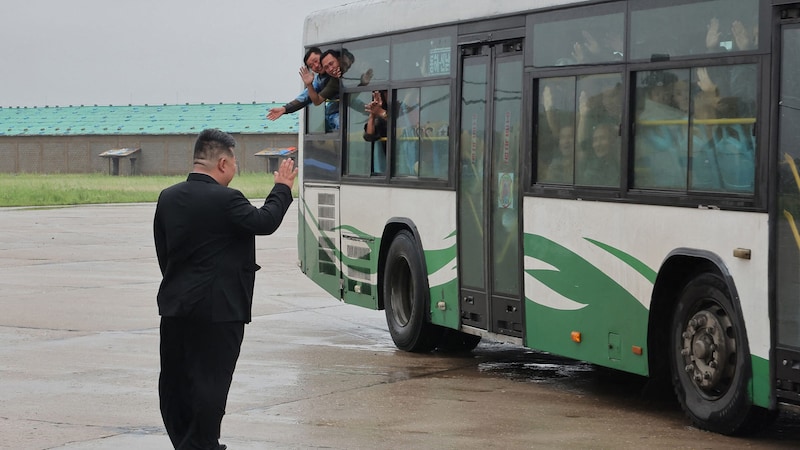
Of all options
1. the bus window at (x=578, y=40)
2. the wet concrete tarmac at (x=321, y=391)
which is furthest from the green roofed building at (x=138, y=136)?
the bus window at (x=578, y=40)

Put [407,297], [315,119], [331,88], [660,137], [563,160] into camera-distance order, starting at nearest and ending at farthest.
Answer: [660,137] → [563,160] → [407,297] → [331,88] → [315,119]

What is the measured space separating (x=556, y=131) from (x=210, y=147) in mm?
4404

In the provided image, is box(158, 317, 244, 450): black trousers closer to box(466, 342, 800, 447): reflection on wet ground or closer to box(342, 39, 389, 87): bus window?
box(466, 342, 800, 447): reflection on wet ground

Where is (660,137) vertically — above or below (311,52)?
below

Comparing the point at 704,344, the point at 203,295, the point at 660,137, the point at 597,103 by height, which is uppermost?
the point at 597,103

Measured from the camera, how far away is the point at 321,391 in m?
11.5

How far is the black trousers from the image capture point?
7.29m

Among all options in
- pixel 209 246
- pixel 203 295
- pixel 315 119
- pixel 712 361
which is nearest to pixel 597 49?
pixel 712 361

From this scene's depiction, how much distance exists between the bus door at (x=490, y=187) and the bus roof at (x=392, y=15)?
296 millimetres

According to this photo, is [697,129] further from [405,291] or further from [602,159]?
[405,291]

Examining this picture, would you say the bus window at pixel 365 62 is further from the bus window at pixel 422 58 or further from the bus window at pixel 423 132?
the bus window at pixel 423 132

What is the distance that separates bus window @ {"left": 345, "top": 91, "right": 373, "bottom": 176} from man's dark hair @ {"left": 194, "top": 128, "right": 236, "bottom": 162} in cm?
711

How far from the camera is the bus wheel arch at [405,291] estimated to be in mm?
13625

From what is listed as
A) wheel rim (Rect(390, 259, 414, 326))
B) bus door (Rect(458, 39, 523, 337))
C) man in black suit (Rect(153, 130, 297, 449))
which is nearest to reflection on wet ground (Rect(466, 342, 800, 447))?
bus door (Rect(458, 39, 523, 337))
